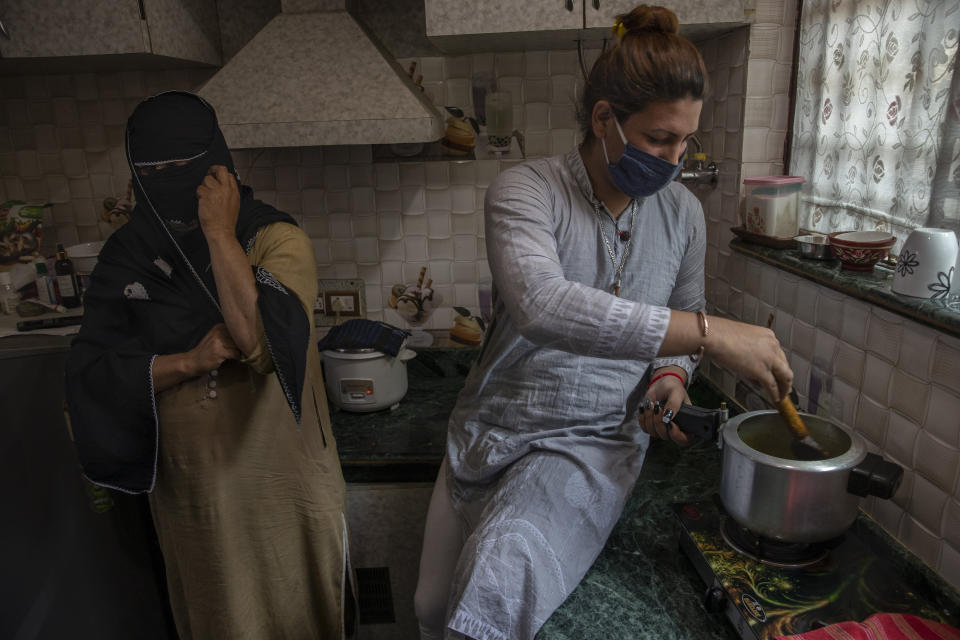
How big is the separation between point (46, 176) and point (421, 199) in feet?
4.04

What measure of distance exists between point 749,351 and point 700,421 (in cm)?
21

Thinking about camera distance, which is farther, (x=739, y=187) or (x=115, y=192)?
(x=115, y=192)

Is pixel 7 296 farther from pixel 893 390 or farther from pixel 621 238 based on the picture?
pixel 893 390

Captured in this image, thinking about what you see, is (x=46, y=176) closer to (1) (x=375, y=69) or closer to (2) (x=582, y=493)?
(1) (x=375, y=69)

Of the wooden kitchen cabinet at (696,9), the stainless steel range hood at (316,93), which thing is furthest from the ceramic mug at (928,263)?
the stainless steel range hood at (316,93)

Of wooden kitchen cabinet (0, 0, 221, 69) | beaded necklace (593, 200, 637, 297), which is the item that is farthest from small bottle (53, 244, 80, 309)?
beaded necklace (593, 200, 637, 297)

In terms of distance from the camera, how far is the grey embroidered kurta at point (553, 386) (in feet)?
3.01

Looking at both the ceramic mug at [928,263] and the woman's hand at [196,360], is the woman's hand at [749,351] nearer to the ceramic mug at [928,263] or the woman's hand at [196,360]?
the ceramic mug at [928,263]

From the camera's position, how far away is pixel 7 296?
1.91 m

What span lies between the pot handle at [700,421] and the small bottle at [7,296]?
1916 mm

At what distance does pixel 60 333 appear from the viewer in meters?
1.68

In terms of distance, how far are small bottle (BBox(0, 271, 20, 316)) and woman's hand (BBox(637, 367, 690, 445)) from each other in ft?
6.05

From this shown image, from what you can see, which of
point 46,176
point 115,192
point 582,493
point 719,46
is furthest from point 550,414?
point 46,176

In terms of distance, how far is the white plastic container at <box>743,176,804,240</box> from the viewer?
1375 millimetres
